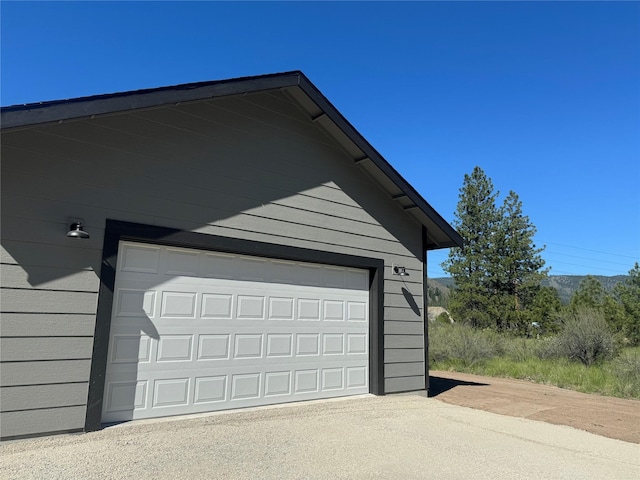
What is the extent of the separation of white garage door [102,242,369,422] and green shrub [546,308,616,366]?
30.2 feet

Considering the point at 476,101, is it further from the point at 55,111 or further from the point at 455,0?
the point at 55,111

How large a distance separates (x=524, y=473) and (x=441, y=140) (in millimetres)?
14505

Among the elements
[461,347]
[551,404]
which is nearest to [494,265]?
[461,347]

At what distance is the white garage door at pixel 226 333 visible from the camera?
4891 mm

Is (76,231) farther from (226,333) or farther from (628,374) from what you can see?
(628,374)

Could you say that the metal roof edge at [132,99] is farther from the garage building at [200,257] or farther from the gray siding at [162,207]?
the gray siding at [162,207]

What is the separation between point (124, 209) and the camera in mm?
4914

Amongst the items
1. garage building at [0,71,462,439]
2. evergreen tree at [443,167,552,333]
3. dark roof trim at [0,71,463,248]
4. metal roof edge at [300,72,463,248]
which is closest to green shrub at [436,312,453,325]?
evergreen tree at [443,167,552,333]

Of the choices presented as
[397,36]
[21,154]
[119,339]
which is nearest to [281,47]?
[397,36]

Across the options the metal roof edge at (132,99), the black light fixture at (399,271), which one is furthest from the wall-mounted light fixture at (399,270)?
the metal roof edge at (132,99)

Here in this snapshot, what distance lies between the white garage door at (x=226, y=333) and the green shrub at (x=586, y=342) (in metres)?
9.21

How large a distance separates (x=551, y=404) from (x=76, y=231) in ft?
25.5

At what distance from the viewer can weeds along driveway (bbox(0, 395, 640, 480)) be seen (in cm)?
344

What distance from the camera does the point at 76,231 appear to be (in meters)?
4.40
